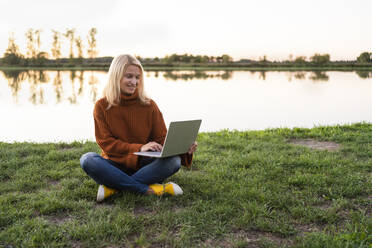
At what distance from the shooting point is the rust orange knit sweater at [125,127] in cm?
304

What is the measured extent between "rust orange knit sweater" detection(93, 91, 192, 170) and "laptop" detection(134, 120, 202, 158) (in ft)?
0.89

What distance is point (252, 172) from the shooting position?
3.86m

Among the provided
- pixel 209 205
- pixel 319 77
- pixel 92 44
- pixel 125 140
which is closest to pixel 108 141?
pixel 125 140

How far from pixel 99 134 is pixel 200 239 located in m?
1.47

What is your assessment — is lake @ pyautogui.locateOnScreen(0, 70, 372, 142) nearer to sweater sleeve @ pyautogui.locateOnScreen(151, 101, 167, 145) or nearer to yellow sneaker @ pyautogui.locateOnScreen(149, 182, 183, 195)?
sweater sleeve @ pyautogui.locateOnScreen(151, 101, 167, 145)

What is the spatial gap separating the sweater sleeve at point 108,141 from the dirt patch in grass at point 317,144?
3.37 m

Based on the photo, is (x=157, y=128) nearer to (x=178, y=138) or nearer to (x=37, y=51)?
(x=178, y=138)

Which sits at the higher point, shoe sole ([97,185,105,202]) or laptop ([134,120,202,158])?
laptop ([134,120,202,158])

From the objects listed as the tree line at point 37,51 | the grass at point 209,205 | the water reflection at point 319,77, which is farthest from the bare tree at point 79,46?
the grass at point 209,205

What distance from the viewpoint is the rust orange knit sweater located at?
3.04 metres

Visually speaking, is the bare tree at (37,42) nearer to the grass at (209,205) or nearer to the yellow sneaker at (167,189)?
the grass at (209,205)

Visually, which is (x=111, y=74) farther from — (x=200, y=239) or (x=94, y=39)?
(x=94, y=39)

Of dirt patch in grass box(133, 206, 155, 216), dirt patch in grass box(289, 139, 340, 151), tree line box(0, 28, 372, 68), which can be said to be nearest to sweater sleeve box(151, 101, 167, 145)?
dirt patch in grass box(133, 206, 155, 216)

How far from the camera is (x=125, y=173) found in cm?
317
